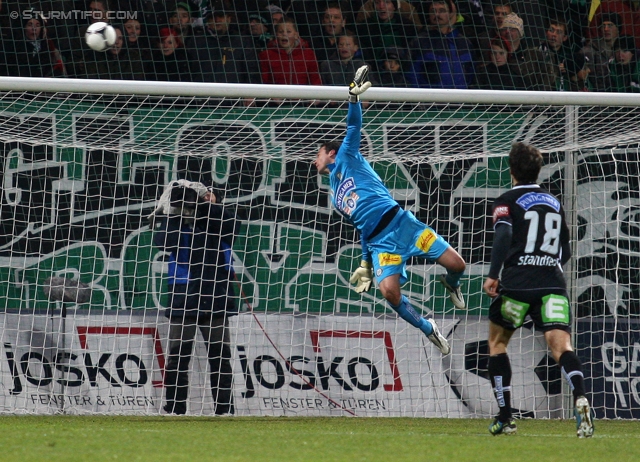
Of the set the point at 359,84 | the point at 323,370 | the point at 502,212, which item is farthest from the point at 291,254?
the point at 502,212

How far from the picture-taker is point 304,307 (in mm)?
Result: 9570

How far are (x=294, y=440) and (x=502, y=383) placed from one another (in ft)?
4.55

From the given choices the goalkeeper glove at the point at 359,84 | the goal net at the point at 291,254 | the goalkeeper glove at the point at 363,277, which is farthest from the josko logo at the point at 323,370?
the goalkeeper glove at the point at 359,84

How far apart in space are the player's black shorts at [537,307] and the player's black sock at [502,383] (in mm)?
251

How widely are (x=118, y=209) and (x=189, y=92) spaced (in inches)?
75.5

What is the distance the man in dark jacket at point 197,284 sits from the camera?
9.27m

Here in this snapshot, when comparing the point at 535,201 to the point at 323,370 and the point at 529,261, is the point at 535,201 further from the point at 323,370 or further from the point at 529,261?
the point at 323,370

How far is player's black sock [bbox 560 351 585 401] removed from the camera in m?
6.11

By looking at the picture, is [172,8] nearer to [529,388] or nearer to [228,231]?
[228,231]

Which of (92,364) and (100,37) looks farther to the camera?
(92,364)

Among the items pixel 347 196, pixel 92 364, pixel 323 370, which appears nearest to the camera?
pixel 347 196

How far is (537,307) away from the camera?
6414 mm

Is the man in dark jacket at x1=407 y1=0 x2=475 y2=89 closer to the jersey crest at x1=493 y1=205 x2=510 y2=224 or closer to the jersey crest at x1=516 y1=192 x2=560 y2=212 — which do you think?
the jersey crest at x1=516 y1=192 x2=560 y2=212

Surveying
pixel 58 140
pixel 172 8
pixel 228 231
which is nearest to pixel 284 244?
pixel 228 231
